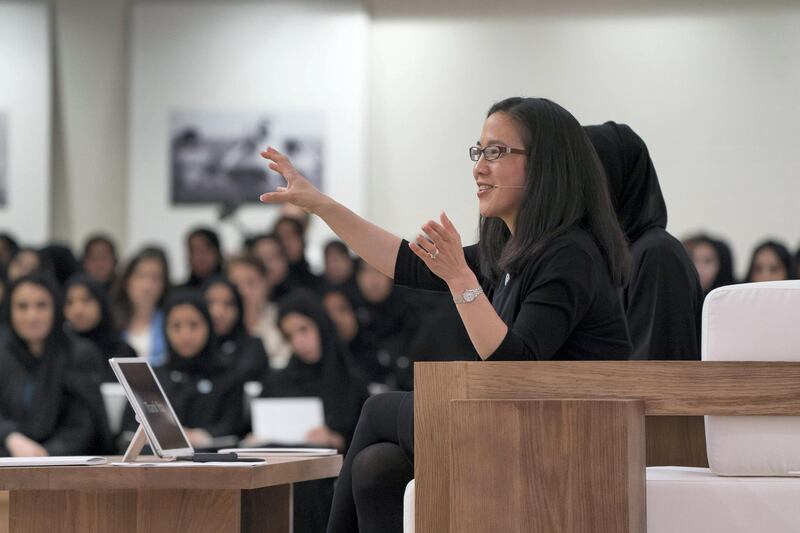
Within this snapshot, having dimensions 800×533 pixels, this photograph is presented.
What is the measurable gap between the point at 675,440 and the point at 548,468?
729 millimetres

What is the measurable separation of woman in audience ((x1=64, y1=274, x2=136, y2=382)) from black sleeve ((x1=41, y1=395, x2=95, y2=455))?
2.48ft

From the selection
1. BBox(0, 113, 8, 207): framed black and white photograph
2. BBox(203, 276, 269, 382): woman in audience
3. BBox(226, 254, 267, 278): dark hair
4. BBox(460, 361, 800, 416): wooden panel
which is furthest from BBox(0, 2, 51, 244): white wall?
BBox(460, 361, 800, 416): wooden panel

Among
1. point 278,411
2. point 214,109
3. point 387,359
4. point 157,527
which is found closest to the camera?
point 157,527

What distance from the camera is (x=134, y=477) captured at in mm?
2480

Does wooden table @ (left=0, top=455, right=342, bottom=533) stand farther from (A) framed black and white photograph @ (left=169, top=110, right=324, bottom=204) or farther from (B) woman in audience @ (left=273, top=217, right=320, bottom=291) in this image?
(A) framed black and white photograph @ (left=169, top=110, right=324, bottom=204)

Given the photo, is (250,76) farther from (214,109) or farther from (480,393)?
(480,393)

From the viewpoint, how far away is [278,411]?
506 cm

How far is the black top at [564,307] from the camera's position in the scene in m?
2.50

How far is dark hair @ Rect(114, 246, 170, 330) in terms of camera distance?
6969 mm

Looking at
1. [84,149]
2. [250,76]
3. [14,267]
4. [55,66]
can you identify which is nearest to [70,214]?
[84,149]

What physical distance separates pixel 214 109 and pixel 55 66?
1289mm

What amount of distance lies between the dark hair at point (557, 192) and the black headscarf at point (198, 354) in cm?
330

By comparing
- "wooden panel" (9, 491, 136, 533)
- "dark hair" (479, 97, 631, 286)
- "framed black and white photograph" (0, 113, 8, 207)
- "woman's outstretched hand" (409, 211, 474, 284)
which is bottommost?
"wooden panel" (9, 491, 136, 533)

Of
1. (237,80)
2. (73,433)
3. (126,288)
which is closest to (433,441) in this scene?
(73,433)
